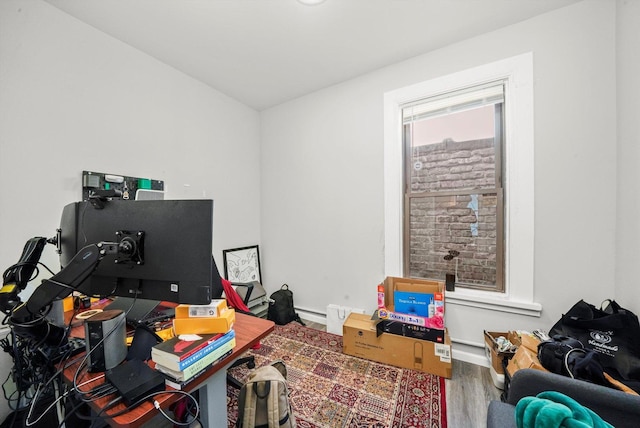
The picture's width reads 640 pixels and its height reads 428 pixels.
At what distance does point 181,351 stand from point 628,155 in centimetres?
267

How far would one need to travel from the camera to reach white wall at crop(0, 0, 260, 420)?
155 cm

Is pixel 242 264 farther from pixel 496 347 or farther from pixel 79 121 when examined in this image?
pixel 496 347

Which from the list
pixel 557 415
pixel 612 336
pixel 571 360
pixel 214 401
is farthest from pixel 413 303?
pixel 214 401

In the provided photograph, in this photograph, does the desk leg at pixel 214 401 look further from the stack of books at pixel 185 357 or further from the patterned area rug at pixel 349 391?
the patterned area rug at pixel 349 391

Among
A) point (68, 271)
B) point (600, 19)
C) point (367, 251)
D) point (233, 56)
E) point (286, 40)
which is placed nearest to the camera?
point (68, 271)

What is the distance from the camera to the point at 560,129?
1805mm

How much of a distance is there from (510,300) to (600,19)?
210 centimetres

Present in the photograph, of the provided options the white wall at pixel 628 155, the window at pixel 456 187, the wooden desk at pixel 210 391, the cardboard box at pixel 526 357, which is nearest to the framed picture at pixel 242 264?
the wooden desk at pixel 210 391

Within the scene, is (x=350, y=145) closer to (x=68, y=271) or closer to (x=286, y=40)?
(x=286, y=40)

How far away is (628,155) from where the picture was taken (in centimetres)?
153

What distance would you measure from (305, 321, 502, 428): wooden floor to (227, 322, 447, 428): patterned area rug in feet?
0.19

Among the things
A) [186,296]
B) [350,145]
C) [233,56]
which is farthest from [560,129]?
[233,56]

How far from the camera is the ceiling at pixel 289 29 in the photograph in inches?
68.7

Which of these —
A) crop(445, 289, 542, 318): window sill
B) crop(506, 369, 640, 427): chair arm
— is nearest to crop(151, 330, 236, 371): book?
crop(506, 369, 640, 427): chair arm
